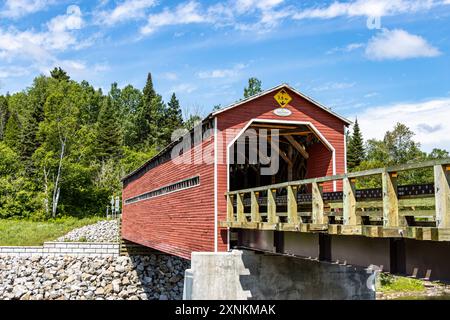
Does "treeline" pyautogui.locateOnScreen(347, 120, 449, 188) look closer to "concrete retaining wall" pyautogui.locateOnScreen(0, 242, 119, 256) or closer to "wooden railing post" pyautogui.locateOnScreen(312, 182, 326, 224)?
"concrete retaining wall" pyautogui.locateOnScreen(0, 242, 119, 256)

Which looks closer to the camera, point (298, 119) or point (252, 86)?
point (298, 119)

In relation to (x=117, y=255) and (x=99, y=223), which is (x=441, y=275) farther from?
(x=99, y=223)

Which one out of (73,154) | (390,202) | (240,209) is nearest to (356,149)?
(73,154)

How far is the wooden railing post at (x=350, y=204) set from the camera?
323 inches

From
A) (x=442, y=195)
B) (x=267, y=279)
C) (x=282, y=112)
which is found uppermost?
(x=282, y=112)

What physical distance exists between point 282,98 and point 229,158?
323cm

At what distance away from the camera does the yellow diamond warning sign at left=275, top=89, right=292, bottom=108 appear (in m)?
14.5

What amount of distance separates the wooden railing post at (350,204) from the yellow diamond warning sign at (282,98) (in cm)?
646

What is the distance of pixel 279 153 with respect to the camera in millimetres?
17453

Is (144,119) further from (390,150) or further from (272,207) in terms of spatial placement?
(272,207)
